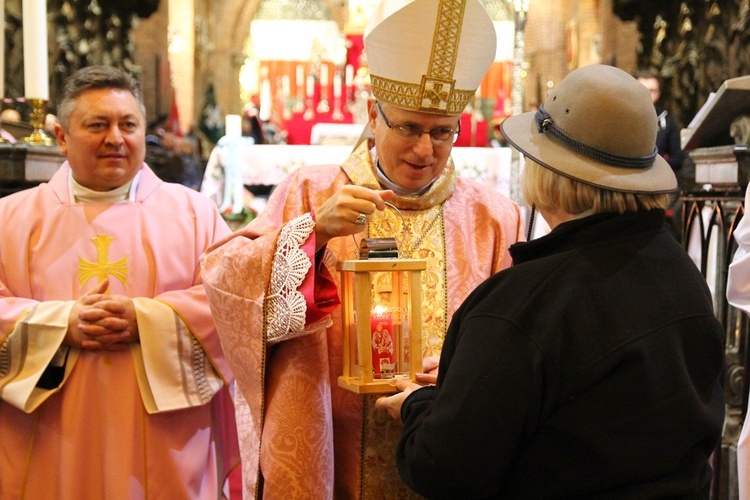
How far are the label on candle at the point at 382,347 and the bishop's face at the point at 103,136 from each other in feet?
4.01

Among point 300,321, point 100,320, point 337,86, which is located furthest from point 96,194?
point 337,86

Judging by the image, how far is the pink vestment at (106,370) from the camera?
8.96 feet

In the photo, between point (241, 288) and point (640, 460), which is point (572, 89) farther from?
point (241, 288)

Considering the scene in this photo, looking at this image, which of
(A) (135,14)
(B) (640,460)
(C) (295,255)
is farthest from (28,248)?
(A) (135,14)

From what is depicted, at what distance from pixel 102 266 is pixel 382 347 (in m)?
1.24

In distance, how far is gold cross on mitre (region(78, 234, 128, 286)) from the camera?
2846mm

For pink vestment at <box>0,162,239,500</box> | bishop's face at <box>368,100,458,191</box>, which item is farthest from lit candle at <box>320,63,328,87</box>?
bishop's face at <box>368,100,458,191</box>

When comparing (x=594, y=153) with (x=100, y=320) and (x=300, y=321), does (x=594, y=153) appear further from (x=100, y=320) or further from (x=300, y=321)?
(x=100, y=320)

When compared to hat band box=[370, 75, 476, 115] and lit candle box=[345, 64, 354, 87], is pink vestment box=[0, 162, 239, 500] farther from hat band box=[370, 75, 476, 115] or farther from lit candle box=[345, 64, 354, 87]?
lit candle box=[345, 64, 354, 87]

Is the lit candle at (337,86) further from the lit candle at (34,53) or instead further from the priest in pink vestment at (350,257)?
the priest in pink vestment at (350,257)

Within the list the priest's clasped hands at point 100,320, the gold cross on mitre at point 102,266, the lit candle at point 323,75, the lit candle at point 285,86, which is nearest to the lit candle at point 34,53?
the gold cross on mitre at point 102,266

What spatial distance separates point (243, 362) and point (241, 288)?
0.63 feet

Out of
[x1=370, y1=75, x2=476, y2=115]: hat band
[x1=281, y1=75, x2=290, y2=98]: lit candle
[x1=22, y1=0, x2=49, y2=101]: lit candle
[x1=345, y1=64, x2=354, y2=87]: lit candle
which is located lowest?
[x1=370, y1=75, x2=476, y2=115]: hat band

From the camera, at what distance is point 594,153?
161cm
